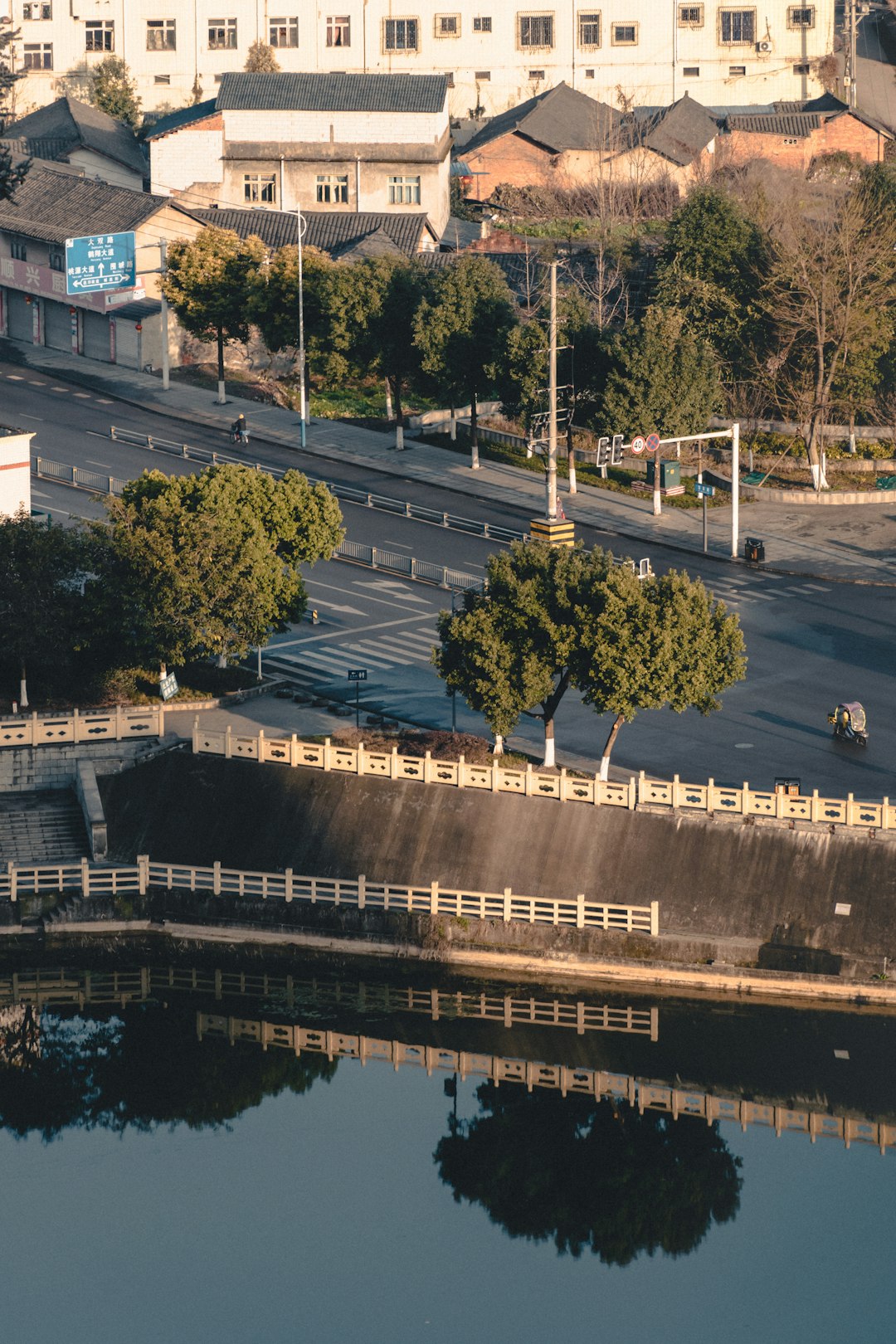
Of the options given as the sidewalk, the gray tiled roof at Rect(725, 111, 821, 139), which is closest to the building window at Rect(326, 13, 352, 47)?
the gray tiled roof at Rect(725, 111, 821, 139)

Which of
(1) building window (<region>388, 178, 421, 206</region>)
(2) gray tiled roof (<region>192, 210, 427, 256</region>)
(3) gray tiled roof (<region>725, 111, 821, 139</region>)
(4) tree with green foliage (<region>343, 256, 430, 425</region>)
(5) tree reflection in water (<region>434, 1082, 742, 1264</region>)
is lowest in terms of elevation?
(5) tree reflection in water (<region>434, 1082, 742, 1264</region>)

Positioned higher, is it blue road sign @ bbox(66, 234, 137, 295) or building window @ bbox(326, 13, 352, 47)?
building window @ bbox(326, 13, 352, 47)

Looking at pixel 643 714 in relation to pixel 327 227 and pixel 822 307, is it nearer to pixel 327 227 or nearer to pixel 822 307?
pixel 822 307

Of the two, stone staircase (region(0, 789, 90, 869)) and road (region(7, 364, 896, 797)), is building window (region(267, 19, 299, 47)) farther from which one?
stone staircase (region(0, 789, 90, 869))

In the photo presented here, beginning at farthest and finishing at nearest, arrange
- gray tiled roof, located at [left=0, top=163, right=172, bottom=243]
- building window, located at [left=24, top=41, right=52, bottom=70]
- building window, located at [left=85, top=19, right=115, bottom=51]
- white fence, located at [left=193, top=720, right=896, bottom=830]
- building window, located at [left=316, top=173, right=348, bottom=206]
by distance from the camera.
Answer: building window, located at [left=24, top=41, right=52, bottom=70], building window, located at [left=85, top=19, right=115, bottom=51], building window, located at [left=316, top=173, right=348, bottom=206], gray tiled roof, located at [left=0, top=163, right=172, bottom=243], white fence, located at [left=193, top=720, right=896, bottom=830]

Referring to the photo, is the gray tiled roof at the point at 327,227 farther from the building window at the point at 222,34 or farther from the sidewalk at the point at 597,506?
the building window at the point at 222,34

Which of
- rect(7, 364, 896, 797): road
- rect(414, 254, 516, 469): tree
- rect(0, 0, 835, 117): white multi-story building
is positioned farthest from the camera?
rect(0, 0, 835, 117): white multi-story building

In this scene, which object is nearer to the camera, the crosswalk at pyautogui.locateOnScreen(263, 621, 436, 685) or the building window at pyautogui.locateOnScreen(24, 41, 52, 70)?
the crosswalk at pyautogui.locateOnScreen(263, 621, 436, 685)
